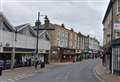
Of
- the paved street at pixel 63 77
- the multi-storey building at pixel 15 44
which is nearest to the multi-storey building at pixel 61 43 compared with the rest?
the multi-storey building at pixel 15 44

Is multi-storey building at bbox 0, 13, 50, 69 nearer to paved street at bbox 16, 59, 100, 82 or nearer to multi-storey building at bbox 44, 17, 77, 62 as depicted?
paved street at bbox 16, 59, 100, 82

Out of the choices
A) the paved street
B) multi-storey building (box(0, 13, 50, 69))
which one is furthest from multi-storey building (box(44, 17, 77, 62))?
the paved street

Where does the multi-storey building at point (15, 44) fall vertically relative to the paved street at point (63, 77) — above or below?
above

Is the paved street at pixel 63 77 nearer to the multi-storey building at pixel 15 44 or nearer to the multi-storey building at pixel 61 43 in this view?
the multi-storey building at pixel 15 44

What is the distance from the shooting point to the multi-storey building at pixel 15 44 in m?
48.0

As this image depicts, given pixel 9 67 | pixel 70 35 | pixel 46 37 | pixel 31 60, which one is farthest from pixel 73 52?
pixel 9 67

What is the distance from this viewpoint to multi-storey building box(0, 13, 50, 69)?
4800cm

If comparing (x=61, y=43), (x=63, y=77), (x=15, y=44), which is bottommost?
(x=63, y=77)

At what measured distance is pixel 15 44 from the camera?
172 ft

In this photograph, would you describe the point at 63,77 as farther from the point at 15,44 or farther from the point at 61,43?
the point at 61,43

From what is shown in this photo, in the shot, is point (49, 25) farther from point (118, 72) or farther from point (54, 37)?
point (118, 72)

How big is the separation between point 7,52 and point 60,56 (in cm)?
4585

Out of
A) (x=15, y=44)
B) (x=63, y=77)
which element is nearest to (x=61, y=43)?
(x=15, y=44)

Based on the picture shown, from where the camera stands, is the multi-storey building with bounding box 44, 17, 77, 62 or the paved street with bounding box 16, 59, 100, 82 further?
the multi-storey building with bounding box 44, 17, 77, 62
